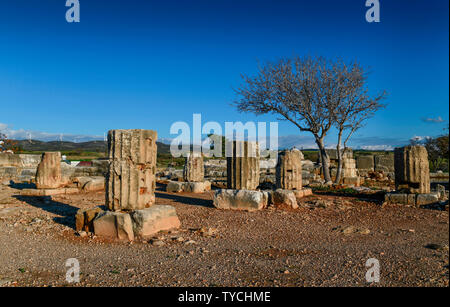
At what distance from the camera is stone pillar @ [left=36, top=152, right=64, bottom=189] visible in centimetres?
1044

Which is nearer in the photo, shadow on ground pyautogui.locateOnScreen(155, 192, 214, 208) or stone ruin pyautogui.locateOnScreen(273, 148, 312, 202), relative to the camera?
shadow on ground pyautogui.locateOnScreen(155, 192, 214, 208)

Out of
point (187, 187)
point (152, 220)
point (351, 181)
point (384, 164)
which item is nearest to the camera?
point (152, 220)

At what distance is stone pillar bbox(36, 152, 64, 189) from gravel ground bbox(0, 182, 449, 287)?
325 centimetres

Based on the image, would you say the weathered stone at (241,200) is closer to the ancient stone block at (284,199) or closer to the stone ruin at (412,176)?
the ancient stone block at (284,199)

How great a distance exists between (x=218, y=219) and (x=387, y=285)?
399 centimetres

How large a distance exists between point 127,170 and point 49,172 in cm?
621

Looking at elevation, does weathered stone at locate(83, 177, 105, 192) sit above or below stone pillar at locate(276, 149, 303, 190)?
below

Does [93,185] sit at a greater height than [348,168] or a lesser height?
lesser

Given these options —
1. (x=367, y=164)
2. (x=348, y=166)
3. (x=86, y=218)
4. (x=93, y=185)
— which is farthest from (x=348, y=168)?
(x=86, y=218)

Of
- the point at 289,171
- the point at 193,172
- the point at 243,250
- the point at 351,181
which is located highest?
the point at 289,171

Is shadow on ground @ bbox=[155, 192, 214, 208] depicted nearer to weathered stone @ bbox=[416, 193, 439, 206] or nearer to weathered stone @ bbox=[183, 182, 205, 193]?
weathered stone @ bbox=[183, 182, 205, 193]

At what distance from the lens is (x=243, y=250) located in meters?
4.70

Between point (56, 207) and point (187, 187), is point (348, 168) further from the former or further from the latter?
point (56, 207)

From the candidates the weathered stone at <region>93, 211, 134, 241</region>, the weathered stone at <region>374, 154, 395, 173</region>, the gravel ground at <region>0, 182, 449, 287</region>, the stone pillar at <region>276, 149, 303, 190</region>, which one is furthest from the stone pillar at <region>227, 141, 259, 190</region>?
the weathered stone at <region>374, 154, 395, 173</region>
